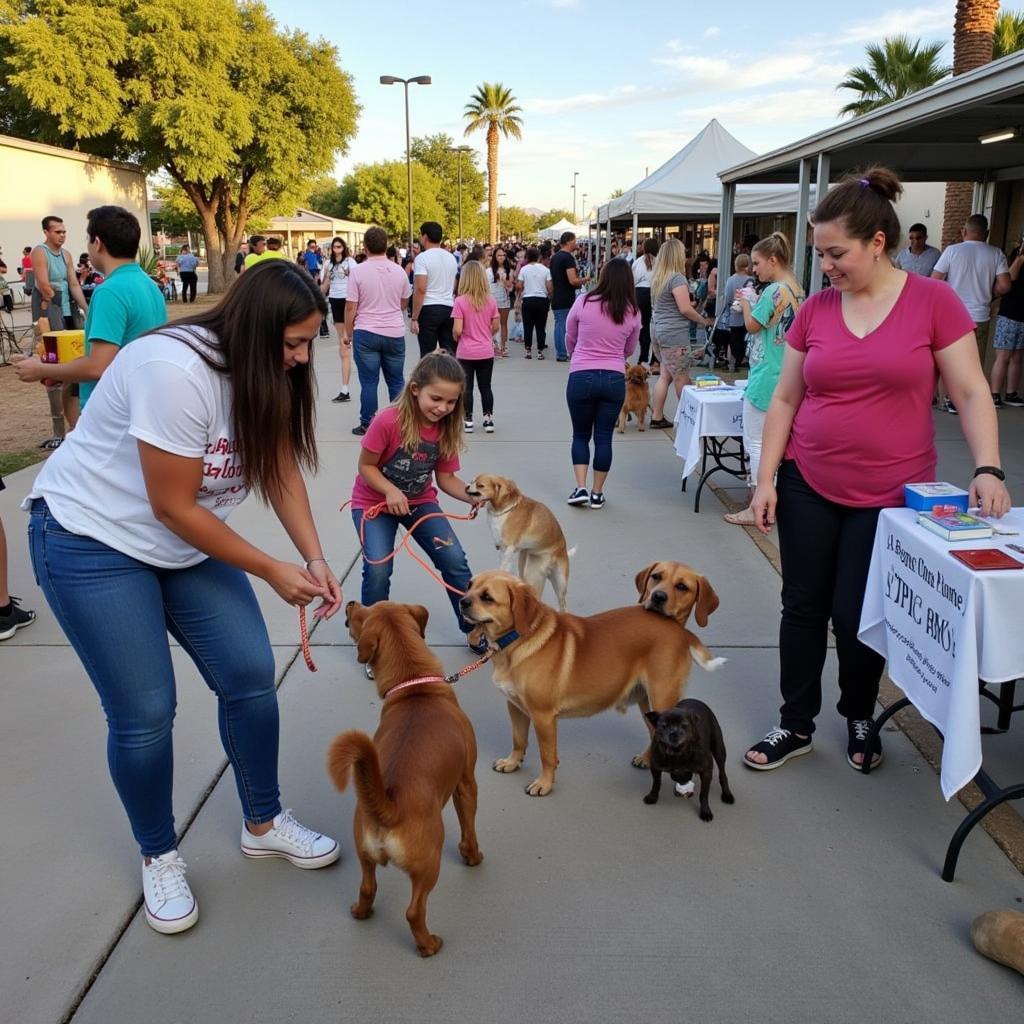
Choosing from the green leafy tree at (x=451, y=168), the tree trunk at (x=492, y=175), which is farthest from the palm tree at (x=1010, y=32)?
the green leafy tree at (x=451, y=168)

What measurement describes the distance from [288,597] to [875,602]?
210cm

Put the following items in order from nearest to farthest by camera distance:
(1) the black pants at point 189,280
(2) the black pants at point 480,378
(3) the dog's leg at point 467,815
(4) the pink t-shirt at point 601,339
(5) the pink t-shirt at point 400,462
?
(3) the dog's leg at point 467,815 → (5) the pink t-shirt at point 400,462 → (4) the pink t-shirt at point 601,339 → (2) the black pants at point 480,378 → (1) the black pants at point 189,280

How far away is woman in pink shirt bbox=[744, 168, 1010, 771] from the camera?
2.96 m

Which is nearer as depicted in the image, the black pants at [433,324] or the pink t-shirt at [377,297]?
the pink t-shirt at [377,297]

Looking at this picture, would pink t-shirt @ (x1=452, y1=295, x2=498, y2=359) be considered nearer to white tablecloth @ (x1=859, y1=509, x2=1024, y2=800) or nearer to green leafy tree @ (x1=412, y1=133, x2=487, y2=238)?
white tablecloth @ (x1=859, y1=509, x2=1024, y2=800)

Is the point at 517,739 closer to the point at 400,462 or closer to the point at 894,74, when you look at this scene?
the point at 400,462

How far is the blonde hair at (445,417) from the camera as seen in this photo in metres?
4.00

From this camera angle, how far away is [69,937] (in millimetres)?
2607

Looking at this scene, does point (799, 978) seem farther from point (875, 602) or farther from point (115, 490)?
point (115, 490)

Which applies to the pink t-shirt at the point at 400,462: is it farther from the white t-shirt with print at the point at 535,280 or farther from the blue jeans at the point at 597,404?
the white t-shirt with print at the point at 535,280

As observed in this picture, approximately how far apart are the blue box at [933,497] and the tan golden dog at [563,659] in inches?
35.1

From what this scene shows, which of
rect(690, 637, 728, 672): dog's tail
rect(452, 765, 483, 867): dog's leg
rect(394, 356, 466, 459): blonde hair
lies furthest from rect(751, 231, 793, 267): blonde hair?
rect(452, 765, 483, 867): dog's leg

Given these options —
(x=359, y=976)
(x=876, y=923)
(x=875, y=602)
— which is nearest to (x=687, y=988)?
(x=876, y=923)

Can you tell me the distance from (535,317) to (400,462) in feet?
42.3
